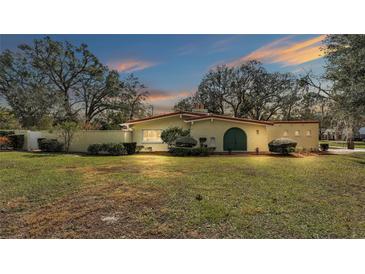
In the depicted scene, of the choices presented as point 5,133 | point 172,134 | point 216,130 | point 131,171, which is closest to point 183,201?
point 131,171

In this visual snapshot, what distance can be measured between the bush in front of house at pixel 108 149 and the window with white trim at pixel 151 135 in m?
1.17

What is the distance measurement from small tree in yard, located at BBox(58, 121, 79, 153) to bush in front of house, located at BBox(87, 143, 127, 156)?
1028 millimetres

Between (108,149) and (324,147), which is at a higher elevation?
(324,147)

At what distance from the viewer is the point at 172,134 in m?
A: 9.57

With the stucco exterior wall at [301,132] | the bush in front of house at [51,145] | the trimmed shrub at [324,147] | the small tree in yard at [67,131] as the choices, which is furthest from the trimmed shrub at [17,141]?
the trimmed shrub at [324,147]

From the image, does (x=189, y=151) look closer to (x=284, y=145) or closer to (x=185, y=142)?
(x=185, y=142)

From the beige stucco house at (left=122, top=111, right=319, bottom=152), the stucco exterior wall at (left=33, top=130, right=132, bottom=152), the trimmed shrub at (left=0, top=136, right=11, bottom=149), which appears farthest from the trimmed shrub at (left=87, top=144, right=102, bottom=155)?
the trimmed shrub at (left=0, top=136, right=11, bottom=149)

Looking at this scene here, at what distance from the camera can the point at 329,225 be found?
9.74 ft

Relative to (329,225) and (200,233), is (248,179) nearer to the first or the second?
(329,225)

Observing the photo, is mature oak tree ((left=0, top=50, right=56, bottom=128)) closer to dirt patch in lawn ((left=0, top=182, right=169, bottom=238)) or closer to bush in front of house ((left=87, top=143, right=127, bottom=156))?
bush in front of house ((left=87, top=143, right=127, bottom=156))

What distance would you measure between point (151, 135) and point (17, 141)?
640 cm
